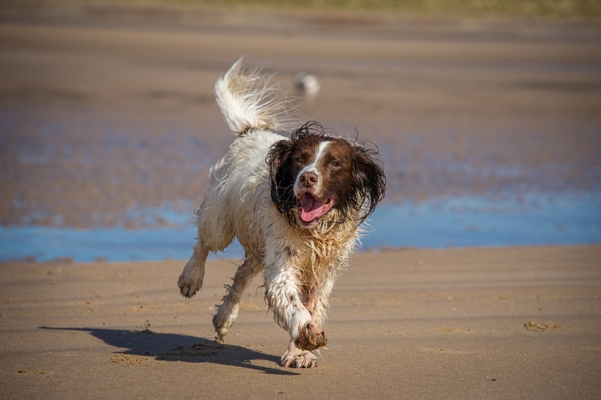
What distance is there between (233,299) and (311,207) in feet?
4.06

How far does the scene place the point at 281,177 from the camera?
5.27 m

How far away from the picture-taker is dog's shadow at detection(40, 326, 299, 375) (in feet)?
18.0

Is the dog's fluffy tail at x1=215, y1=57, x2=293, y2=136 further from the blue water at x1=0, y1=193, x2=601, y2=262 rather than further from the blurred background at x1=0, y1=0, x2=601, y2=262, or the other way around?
the blue water at x1=0, y1=193, x2=601, y2=262

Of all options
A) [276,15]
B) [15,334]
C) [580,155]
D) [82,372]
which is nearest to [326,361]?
[82,372]

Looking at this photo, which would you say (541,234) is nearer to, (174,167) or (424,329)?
(424,329)

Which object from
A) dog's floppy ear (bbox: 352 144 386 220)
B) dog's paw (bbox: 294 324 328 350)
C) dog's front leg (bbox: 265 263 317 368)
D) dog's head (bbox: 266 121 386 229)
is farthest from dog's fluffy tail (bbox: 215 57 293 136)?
dog's paw (bbox: 294 324 328 350)

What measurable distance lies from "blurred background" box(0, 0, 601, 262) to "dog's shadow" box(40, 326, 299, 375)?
218 cm

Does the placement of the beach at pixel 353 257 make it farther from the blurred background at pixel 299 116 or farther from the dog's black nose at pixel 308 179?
the dog's black nose at pixel 308 179

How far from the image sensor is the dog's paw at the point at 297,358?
17.4 feet

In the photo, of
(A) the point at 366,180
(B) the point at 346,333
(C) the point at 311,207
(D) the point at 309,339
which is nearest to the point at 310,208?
(C) the point at 311,207

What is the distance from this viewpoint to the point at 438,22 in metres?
37.4

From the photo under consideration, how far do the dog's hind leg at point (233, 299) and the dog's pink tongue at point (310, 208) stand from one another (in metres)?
1.07

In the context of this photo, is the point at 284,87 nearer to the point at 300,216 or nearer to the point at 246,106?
the point at 246,106

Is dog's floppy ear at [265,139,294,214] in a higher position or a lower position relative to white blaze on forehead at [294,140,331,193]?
lower
